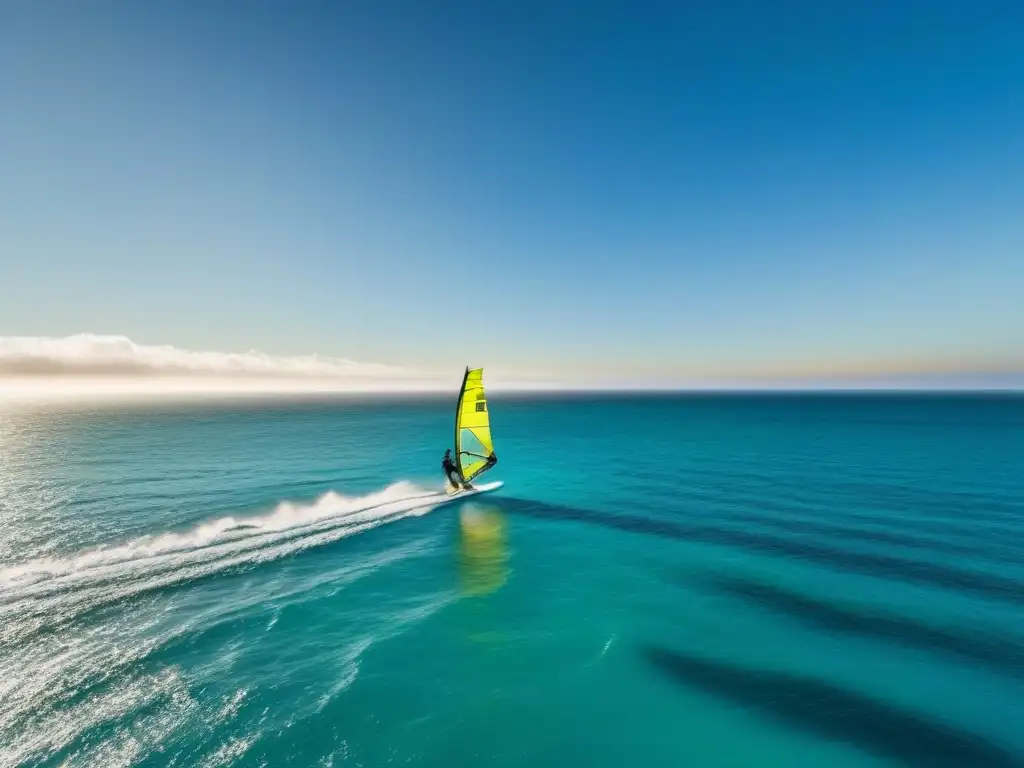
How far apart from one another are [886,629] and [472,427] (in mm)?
28556

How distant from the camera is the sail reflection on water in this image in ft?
71.2

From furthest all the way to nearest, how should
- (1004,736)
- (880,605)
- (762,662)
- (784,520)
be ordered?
1. (784,520)
2. (880,605)
3. (762,662)
4. (1004,736)

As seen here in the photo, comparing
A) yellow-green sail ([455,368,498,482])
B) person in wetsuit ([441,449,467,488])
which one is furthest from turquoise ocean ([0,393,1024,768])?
yellow-green sail ([455,368,498,482])

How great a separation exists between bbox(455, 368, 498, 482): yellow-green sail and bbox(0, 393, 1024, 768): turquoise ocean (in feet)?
17.8

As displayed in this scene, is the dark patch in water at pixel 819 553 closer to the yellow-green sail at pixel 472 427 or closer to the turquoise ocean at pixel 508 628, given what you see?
the turquoise ocean at pixel 508 628

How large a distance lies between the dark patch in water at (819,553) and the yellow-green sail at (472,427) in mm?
7214

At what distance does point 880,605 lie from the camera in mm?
19109

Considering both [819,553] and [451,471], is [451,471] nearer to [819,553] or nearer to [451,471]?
[451,471]

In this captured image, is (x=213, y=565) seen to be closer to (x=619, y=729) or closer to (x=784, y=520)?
(x=619, y=729)

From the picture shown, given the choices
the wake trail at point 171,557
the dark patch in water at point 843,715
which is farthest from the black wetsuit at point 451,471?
the dark patch in water at point 843,715

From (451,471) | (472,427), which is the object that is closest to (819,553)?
(472,427)

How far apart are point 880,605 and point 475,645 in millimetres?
18215

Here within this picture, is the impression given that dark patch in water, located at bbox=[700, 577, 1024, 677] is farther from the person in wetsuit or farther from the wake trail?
the person in wetsuit

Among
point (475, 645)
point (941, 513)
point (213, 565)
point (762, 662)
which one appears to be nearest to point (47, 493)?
point (213, 565)
